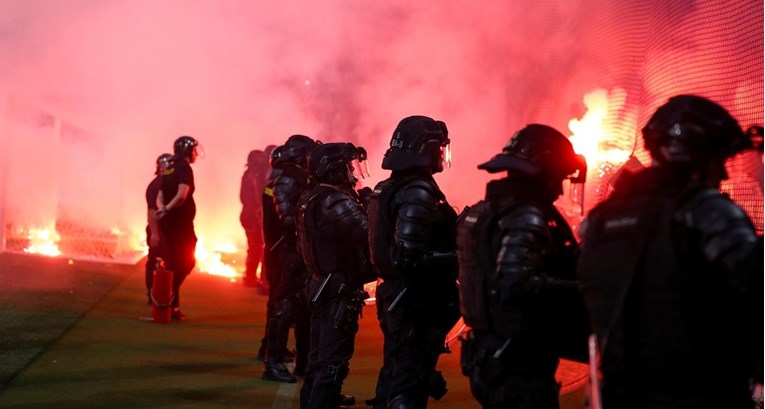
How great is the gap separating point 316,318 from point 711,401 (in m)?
3.60

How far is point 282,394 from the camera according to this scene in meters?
7.47

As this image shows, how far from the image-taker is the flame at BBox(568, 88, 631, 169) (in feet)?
40.0

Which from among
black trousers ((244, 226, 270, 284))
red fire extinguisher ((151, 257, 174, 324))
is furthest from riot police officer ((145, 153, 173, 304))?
black trousers ((244, 226, 270, 284))

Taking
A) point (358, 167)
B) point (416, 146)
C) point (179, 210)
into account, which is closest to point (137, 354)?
point (179, 210)

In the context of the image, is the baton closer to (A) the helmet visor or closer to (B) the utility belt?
(B) the utility belt

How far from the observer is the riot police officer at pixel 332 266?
5965 millimetres

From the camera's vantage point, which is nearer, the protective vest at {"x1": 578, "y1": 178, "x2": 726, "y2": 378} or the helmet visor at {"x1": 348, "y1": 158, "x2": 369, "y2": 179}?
the protective vest at {"x1": 578, "y1": 178, "x2": 726, "y2": 378}

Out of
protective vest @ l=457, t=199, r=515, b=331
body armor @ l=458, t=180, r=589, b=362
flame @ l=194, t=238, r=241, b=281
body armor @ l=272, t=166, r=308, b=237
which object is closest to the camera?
body armor @ l=458, t=180, r=589, b=362

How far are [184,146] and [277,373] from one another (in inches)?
141

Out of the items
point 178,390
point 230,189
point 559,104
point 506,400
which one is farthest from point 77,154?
Result: point 506,400

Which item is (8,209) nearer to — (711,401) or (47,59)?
(47,59)

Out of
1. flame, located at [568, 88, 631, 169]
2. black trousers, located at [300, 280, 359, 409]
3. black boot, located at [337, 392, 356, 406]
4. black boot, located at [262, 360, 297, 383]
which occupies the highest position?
flame, located at [568, 88, 631, 169]

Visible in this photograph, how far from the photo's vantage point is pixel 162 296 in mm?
10469

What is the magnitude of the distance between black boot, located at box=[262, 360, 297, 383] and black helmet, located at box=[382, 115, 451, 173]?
9.42 feet
